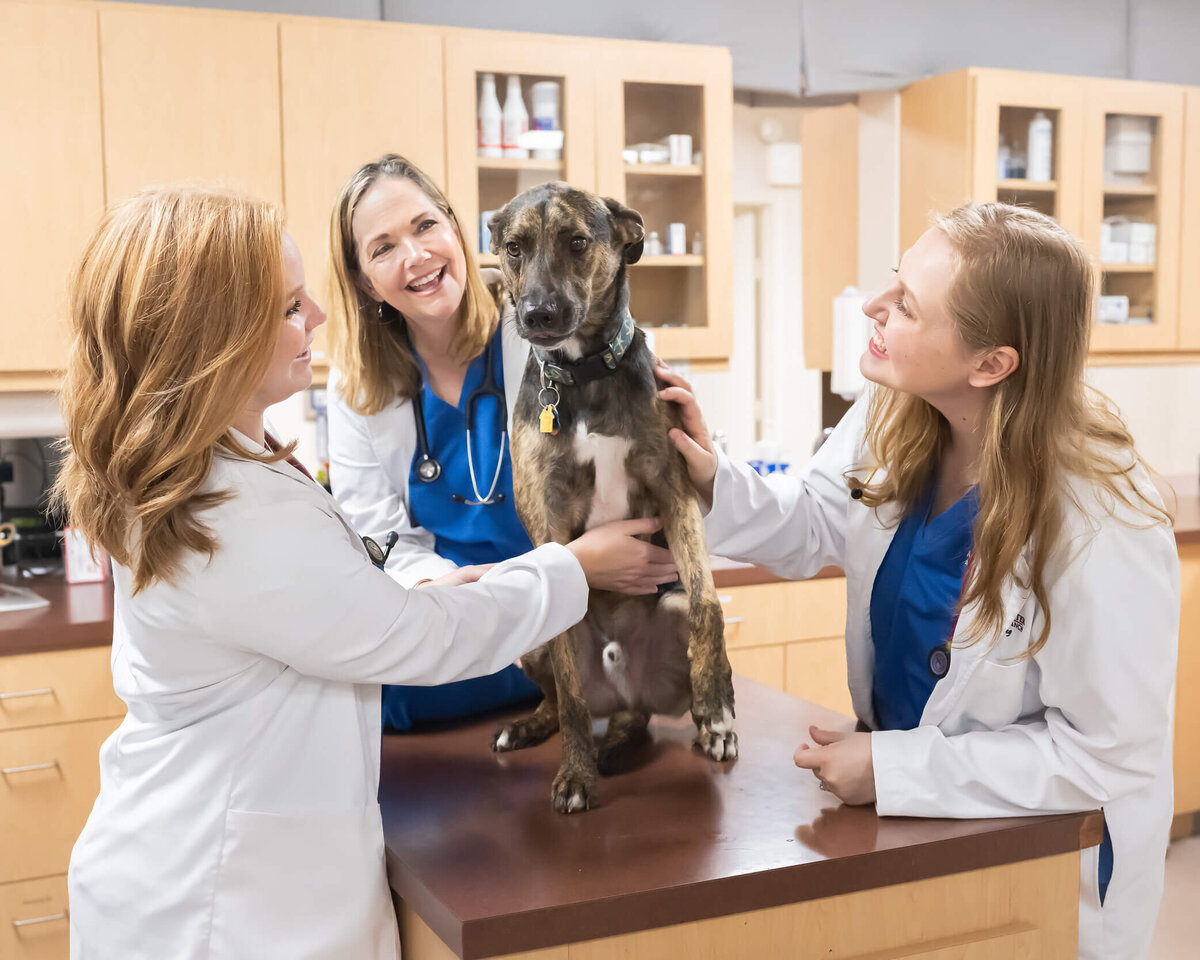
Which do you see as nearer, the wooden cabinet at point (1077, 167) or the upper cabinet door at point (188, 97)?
the upper cabinet door at point (188, 97)

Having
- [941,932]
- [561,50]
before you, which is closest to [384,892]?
[941,932]

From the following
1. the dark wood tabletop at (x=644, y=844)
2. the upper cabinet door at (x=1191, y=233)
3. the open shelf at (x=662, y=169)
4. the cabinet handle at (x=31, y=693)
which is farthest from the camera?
the upper cabinet door at (x=1191, y=233)

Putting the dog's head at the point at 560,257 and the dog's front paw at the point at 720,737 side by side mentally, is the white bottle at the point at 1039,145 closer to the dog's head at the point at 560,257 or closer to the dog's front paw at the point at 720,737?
the dog's head at the point at 560,257

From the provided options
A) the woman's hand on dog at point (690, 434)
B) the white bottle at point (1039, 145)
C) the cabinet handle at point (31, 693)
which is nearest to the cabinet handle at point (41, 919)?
the cabinet handle at point (31, 693)

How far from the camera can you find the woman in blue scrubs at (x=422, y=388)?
1.62m

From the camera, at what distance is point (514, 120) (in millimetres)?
2979

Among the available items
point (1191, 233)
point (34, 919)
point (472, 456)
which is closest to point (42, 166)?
point (472, 456)

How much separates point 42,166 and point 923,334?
7.31 feet

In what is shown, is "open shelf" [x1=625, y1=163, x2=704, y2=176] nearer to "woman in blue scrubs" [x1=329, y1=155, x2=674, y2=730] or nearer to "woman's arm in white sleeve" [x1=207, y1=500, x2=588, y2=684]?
"woman in blue scrubs" [x1=329, y1=155, x2=674, y2=730]

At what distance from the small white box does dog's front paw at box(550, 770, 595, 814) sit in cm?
315

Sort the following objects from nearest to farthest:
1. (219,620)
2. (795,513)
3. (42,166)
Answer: (219,620), (795,513), (42,166)

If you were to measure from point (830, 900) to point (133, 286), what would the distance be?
907 mm

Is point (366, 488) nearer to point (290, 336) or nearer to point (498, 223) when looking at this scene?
point (498, 223)

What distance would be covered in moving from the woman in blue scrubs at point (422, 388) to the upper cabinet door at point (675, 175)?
1.44m
